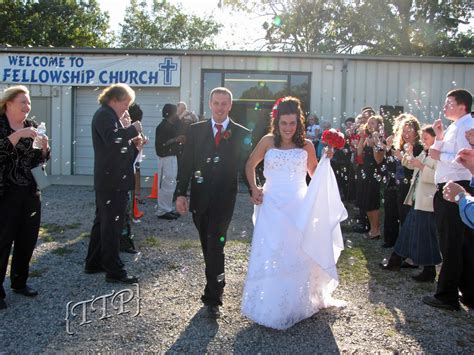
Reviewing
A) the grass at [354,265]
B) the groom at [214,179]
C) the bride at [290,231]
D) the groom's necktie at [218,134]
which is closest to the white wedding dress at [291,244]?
the bride at [290,231]

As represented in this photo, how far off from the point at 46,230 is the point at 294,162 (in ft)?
17.6

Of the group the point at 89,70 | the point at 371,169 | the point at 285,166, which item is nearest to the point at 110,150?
the point at 285,166

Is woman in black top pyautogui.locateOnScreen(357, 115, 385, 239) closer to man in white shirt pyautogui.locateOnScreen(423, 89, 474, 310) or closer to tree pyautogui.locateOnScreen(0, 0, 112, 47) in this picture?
man in white shirt pyautogui.locateOnScreen(423, 89, 474, 310)

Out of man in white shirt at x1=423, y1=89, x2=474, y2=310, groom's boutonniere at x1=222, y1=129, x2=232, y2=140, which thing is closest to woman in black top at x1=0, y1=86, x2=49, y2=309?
groom's boutonniere at x1=222, y1=129, x2=232, y2=140

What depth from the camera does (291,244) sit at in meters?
4.48

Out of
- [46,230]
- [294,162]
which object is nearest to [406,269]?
[294,162]

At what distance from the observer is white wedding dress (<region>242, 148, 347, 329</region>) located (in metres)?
4.39

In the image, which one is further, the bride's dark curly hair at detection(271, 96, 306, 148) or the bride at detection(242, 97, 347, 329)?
the bride's dark curly hair at detection(271, 96, 306, 148)

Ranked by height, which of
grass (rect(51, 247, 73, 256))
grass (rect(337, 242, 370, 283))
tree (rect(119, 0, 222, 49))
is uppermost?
tree (rect(119, 0, 222, 49))

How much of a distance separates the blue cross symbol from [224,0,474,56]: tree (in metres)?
18.0

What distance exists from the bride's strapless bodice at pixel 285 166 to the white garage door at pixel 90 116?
11.6 m

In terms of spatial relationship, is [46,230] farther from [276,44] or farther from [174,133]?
[276,44]

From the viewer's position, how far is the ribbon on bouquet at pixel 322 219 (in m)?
4.49

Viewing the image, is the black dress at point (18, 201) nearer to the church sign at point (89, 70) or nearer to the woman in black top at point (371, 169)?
the woman in black top at point (371, 169)
